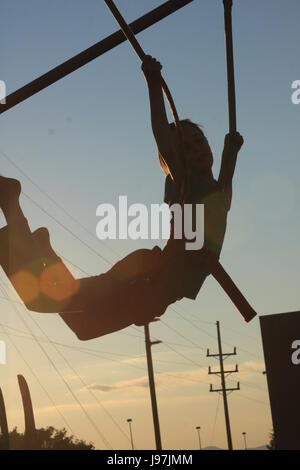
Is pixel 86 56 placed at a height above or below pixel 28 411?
above

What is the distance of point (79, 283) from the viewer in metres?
6.27

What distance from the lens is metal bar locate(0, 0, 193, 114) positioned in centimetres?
609

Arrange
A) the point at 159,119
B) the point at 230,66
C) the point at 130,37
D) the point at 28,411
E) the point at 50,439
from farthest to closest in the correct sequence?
the point at 50,439 → the point at 28,411 → the point at 230,66 → the point at 159,119 → the point at 130,37

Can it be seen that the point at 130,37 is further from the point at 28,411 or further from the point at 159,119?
the point at 28,411

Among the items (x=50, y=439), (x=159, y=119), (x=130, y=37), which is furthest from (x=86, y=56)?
(x=50, y=439)

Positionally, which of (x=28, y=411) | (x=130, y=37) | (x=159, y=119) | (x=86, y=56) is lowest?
(x=28, y=411)

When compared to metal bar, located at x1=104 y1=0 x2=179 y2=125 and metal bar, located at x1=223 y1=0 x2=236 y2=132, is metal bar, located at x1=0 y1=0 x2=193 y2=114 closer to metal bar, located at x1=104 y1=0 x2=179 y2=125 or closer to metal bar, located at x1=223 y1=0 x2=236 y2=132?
metal bar, located at x1=104 y1=0 x2=179 y2=125

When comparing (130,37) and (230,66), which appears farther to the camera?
(230,66)

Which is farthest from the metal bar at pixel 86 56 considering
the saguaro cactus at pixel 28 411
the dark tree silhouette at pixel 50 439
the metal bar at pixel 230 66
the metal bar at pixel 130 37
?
the dark tree silhouette at pixel 50 439

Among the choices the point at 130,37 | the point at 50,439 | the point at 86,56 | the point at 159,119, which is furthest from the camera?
the point at 50,439

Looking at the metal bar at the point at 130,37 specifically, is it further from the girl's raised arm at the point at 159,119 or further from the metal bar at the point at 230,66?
the metal bar at the point at 230,66

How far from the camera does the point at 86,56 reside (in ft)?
20.0
